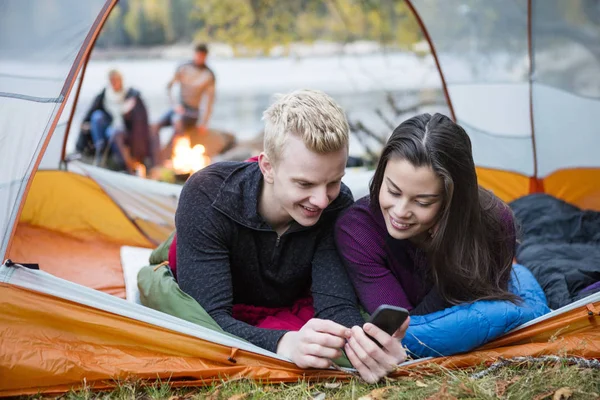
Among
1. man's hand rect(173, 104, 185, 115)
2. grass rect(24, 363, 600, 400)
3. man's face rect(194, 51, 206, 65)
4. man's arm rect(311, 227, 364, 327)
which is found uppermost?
man's face rect(194, 51, 206, 65)

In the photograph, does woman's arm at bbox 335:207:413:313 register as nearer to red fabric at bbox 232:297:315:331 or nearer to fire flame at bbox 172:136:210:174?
red fabric at bbox 232:297:315:331

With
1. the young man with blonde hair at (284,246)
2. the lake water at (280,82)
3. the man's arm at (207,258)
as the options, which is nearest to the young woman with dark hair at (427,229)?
the young man with blonde hair at (284,246)

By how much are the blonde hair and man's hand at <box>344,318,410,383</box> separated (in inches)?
23.0

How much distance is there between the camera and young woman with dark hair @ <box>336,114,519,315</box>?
2342mm

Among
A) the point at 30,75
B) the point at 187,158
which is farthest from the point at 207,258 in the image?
the point at 187,158

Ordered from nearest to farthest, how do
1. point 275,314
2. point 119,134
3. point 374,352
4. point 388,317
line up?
point 388,317 → point 374,352 → point 275,314 → point 119,134

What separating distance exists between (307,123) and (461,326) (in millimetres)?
824

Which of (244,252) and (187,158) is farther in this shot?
(187,158)

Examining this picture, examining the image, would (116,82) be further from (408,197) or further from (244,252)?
(408,197)

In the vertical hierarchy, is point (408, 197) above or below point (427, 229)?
above

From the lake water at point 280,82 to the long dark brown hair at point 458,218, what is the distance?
6.03m

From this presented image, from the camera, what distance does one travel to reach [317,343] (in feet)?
7.32

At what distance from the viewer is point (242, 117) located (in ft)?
35.7

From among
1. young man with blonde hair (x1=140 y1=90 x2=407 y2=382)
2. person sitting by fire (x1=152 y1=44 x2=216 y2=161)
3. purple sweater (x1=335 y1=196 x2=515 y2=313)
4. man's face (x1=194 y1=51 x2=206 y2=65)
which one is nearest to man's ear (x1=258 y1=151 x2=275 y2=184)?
young man with blonde hair (x1=140 y1=90 x2=407 y2=382)
